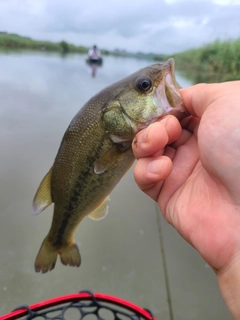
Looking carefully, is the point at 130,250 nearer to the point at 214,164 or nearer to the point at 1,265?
the point at 1,265

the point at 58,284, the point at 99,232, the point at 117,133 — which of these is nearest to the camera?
the point at 117,133

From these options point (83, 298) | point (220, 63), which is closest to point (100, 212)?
point (83, 298)

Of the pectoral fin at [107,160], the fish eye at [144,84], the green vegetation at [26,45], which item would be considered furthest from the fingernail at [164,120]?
the green vegetation at [26,45]

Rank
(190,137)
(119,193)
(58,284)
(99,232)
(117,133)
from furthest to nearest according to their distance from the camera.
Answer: (119,193) → (99,232) → (58,284) → (190,137) → (117,133)

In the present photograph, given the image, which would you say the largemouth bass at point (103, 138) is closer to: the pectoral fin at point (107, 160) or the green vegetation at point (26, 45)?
the pectoral fin at point (107, 160)

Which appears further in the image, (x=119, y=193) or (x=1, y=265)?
(x=119, y=193)

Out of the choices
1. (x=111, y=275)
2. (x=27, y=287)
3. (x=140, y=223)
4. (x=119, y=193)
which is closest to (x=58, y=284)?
(x=27, y=287)

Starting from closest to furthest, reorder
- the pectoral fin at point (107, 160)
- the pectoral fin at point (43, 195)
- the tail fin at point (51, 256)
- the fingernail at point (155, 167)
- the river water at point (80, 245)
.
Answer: the fingernail at point (155, 167) → the pectoral fin at point (107, 160) → the pectoral fin at point (43, 195) → the tail fin at point (51, 256) → the river water at point (80, 245)
